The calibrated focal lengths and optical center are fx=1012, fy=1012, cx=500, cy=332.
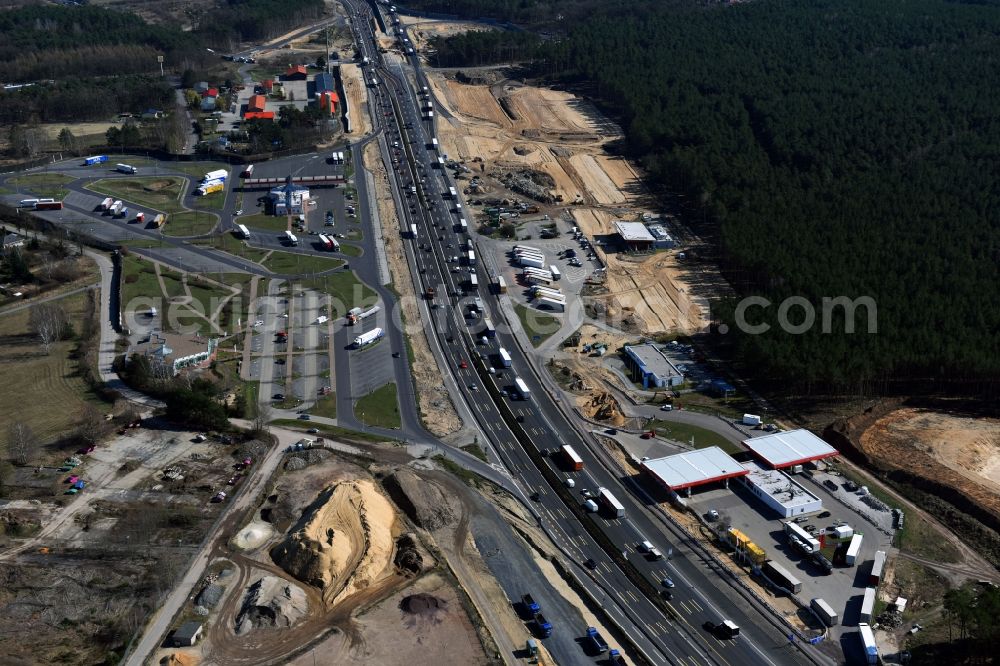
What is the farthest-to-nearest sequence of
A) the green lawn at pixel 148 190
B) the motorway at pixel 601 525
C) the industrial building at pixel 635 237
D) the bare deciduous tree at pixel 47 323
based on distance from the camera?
the green lawn at pixel 148 190 < the industrial building at pixel 635 237 < the bare deciduous tree at pixel 47 323 < the motorway at pixel 601 525

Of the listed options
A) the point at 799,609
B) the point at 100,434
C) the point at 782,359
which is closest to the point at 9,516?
the point at 100,434

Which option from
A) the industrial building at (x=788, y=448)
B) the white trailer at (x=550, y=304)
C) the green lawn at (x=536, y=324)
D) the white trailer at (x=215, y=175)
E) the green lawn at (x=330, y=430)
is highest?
the white trailer at (x=215, y=175)

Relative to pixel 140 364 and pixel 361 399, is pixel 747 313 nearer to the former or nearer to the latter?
pixel 361 399

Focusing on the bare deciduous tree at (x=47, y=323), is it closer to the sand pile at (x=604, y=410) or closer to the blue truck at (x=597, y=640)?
the sand pile at (x=604, y=410)

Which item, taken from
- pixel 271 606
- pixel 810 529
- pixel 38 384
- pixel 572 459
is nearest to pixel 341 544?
pixel 271 606

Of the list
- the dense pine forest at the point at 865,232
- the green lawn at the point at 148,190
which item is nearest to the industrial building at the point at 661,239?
the dense pine forest at the point at 865,232

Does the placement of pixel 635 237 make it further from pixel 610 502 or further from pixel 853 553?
pixel 853 553
